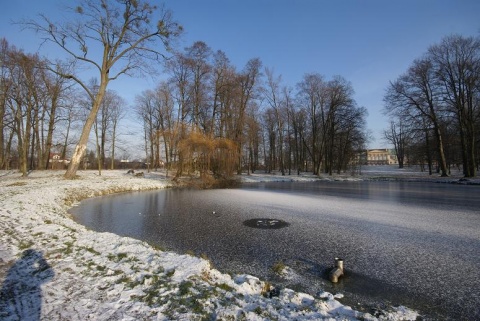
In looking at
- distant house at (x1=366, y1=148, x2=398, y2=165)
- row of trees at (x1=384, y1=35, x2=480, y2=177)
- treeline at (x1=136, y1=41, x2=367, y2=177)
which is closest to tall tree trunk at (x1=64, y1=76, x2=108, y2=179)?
treeline at (x1=136, y1=41, x2=367, y2=177)

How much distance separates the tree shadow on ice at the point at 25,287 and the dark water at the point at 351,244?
2.10 m

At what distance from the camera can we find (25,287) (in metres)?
3.11

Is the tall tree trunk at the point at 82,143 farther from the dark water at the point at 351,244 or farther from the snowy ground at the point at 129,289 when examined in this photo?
the snowy ground at the point at 129,289

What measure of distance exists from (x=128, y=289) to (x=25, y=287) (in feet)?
4.20

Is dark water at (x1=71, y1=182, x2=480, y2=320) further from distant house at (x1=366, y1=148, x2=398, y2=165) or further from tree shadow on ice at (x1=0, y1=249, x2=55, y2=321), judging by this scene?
distant house at (x1=366, y1=148, x2=398, y2=165)

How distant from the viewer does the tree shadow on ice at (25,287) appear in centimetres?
257

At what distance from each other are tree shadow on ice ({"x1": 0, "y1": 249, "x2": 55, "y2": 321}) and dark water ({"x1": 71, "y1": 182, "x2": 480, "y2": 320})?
6.90 feet

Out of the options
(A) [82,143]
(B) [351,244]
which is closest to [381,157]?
(A) [82,143]

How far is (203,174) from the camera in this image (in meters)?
19.4

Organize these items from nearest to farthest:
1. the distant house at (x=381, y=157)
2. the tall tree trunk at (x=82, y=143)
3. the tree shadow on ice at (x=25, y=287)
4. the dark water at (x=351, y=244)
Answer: the tree shadow on ice at (x=25, y=287), the dark water at (x=351, y=244), the tall tree trunk at (x=82, y=143), the distant house at (x=381, y=157)

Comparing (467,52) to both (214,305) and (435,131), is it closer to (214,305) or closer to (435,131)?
(435,131)

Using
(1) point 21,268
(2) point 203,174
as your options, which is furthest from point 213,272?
(2) point 203,174

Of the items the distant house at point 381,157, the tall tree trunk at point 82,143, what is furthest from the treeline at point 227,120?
the distant house at point 381,157

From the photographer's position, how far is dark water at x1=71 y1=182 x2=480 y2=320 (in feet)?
11.3
